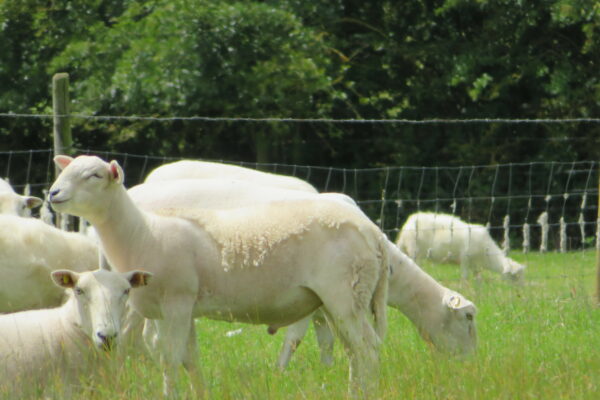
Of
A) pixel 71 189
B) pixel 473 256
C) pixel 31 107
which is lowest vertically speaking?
pixel 473 256

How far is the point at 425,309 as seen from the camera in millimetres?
7703

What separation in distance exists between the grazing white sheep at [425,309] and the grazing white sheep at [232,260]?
54.1 inches

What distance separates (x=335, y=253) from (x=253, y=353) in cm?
133

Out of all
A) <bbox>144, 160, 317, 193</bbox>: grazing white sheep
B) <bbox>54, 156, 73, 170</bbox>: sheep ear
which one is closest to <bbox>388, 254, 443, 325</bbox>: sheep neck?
<bbox>144, 160, 317, 193</bbox>: grazing white sheep

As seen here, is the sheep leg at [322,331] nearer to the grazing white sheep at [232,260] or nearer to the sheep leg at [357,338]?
the sheep leg at [357,338]

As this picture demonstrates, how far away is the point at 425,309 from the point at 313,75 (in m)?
10.7

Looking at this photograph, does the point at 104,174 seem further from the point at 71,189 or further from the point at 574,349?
the point at 574,349

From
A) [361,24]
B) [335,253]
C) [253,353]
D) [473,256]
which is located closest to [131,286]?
[335,253]

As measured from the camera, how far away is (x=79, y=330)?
576 centimetres

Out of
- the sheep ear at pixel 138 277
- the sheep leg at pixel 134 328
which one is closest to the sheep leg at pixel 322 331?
the sheep leg at pixel 134 328

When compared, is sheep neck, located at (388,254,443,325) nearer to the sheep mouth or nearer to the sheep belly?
the sheep belly

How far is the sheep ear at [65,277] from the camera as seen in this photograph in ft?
18.7

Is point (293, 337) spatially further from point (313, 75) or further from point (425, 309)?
point (313, 75)

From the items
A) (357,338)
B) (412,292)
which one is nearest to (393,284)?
(412,292)
